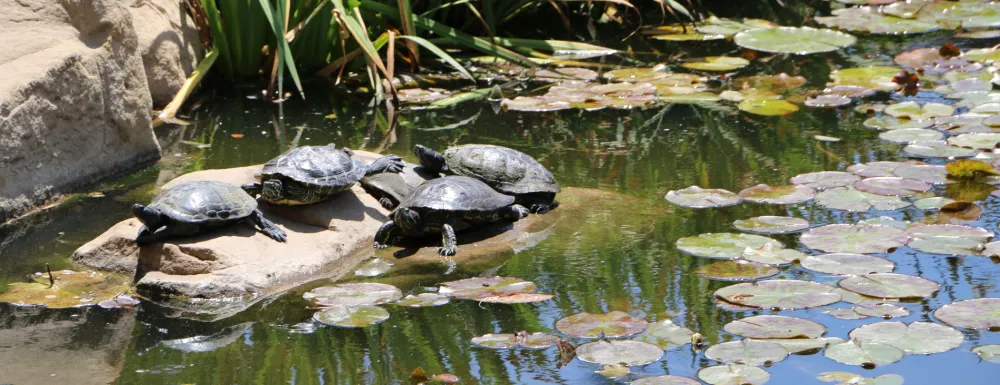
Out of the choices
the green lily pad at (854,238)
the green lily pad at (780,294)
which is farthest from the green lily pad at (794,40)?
the green lily pad at (780,294)

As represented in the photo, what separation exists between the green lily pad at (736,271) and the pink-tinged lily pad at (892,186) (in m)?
1.08

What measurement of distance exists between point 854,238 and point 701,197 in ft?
2.64

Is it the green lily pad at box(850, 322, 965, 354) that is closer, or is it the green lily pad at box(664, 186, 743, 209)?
the green lily pad at box(850, 322, 965, 354)

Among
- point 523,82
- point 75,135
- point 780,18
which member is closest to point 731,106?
point 523,82

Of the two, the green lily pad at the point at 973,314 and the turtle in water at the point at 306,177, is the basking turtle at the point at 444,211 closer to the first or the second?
the turtle in water at the point at 306,177

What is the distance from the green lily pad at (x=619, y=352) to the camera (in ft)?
9.77

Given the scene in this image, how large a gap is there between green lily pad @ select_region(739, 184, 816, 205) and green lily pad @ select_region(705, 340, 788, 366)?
1557mm

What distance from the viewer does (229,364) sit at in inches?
123

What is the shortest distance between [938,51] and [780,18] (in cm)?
199

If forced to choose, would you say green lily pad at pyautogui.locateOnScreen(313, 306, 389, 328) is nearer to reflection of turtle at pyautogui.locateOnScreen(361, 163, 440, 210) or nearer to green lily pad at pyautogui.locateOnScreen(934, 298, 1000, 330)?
reflection of turtle at pyautogui.locateOnScreen(361, 163, 440, 210)

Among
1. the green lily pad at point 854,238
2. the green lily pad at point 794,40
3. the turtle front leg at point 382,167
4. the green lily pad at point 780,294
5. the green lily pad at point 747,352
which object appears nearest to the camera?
the green lily pad at point 747,352

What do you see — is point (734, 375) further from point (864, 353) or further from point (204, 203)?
point (204, 203)

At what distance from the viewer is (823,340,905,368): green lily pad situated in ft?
9.51

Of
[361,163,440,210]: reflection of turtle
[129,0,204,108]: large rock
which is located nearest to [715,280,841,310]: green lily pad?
[361,163,440,210]: reflection of turtle
